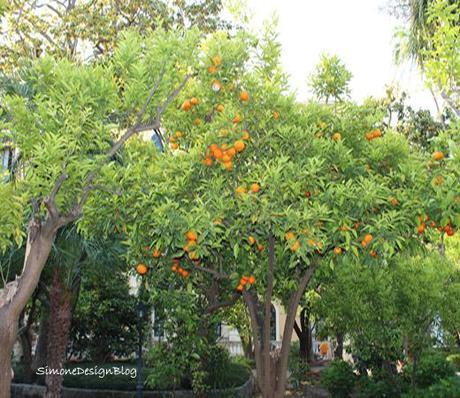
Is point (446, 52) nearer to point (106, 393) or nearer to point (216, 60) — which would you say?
point (216, 60)

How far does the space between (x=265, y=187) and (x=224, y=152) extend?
68 centimetres

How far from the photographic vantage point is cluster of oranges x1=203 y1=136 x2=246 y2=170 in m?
6.61

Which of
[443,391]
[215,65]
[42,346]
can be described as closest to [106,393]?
[42,346]

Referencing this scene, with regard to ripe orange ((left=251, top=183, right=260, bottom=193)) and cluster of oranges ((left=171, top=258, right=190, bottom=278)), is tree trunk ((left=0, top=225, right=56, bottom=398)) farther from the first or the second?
ripe orange ((left=251, top=183, right=260, bottom=193))

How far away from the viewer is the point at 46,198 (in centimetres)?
584

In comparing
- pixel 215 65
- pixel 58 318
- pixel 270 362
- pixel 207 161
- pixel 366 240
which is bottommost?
pixel 270 362

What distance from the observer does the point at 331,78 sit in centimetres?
825

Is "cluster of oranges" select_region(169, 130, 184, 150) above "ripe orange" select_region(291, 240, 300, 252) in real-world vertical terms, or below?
above

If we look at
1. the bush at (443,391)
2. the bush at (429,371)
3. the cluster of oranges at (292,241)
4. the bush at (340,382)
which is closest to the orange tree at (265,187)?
the cluster of oranges at (292,241)

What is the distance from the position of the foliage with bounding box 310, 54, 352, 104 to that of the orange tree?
0.33 m

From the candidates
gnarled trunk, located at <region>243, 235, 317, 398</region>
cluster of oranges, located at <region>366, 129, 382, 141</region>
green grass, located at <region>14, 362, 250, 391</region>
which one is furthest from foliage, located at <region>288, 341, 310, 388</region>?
cluster of oranges, located at <region>366, 129, 382, 141</region>

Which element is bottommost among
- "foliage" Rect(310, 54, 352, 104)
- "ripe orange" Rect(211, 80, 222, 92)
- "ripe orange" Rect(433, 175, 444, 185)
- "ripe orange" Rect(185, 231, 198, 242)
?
"ripe orange" Rect(185, 231, 198, 242)

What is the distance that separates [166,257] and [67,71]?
2.70 m

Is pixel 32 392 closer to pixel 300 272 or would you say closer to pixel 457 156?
pixel 300 272
